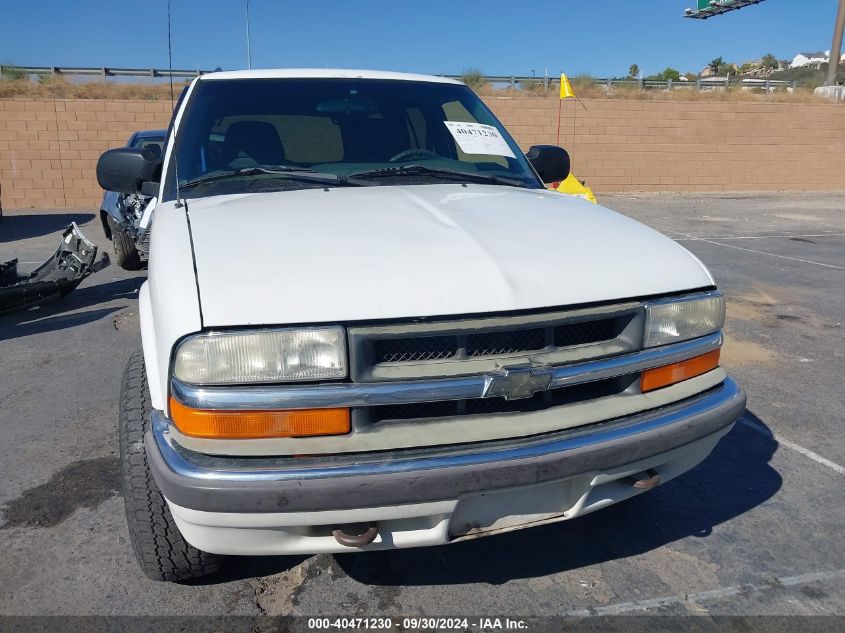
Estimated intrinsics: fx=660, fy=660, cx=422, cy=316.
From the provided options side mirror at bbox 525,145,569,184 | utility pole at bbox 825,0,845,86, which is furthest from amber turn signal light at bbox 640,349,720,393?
utility pole at bbox 825,0,845,86

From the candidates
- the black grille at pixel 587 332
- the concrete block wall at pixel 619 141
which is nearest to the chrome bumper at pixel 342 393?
the black grille at pixel 587 332

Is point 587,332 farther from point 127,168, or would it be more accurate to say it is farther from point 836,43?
point 836,43

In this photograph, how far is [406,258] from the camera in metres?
2.00

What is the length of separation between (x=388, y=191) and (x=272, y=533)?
1471mm

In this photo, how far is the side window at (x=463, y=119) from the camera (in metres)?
3.31

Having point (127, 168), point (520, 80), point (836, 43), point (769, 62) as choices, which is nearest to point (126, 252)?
point (127, 168)

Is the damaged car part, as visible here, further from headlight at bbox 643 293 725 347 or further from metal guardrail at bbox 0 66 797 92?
metal guardrail at bbox 0 66 797 92

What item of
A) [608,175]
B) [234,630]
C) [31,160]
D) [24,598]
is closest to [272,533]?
[234,630]

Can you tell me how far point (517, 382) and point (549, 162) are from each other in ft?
7.14

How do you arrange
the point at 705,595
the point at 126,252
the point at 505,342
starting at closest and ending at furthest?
1. the point at 505,342
2. the point at 705,595
3. the point at 126,252

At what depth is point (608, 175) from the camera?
752 inches

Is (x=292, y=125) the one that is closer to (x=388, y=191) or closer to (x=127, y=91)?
(x=388, y=191)

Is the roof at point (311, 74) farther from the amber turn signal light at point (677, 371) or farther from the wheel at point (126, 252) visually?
the wheel at point (126, 252)

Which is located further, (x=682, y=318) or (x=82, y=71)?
(x=82, y=71)
